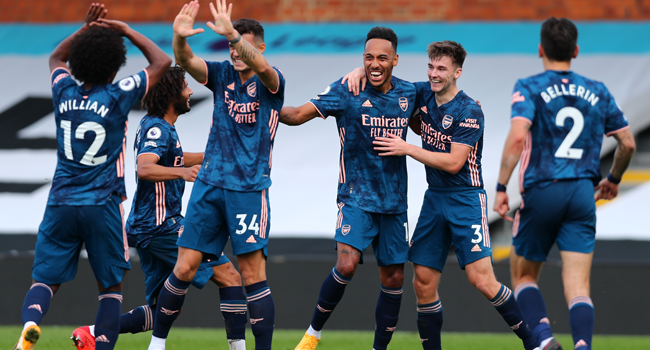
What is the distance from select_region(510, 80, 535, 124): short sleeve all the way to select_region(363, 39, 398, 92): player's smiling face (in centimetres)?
115

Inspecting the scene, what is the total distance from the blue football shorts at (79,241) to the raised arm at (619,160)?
3004 millimetres

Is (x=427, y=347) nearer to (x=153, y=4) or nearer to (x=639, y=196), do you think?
(x=639, y=196)

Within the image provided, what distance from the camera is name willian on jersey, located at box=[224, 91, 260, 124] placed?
4664 millimetres

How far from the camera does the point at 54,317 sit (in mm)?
8125

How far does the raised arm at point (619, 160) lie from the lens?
4.45 m

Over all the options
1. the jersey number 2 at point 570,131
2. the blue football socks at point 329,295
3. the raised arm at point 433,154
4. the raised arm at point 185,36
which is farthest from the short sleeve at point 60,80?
the jersey number 2 at point 570,131

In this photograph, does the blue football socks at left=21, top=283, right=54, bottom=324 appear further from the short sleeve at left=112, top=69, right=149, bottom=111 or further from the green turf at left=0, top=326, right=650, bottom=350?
the green turf at left=0, top=326, right=650, bottom=350

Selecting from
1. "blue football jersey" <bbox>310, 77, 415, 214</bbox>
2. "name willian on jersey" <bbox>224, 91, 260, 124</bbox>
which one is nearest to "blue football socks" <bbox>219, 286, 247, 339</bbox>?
"blue football jersey" <bbox>310, 77, 415, 214</bbox>

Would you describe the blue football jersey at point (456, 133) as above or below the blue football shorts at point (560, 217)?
above

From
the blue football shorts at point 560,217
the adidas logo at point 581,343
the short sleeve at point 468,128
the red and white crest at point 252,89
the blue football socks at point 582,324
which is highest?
the red and white crest at point 252,89

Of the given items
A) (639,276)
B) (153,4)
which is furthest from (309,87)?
(639,276)

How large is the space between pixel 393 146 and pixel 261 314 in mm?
1450

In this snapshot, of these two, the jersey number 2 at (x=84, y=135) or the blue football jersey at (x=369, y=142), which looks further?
the blue football jersey at (x=369, y=142)

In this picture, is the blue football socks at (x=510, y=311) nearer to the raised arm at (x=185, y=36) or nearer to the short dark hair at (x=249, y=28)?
the short dark hair at (x=249, y=28)
